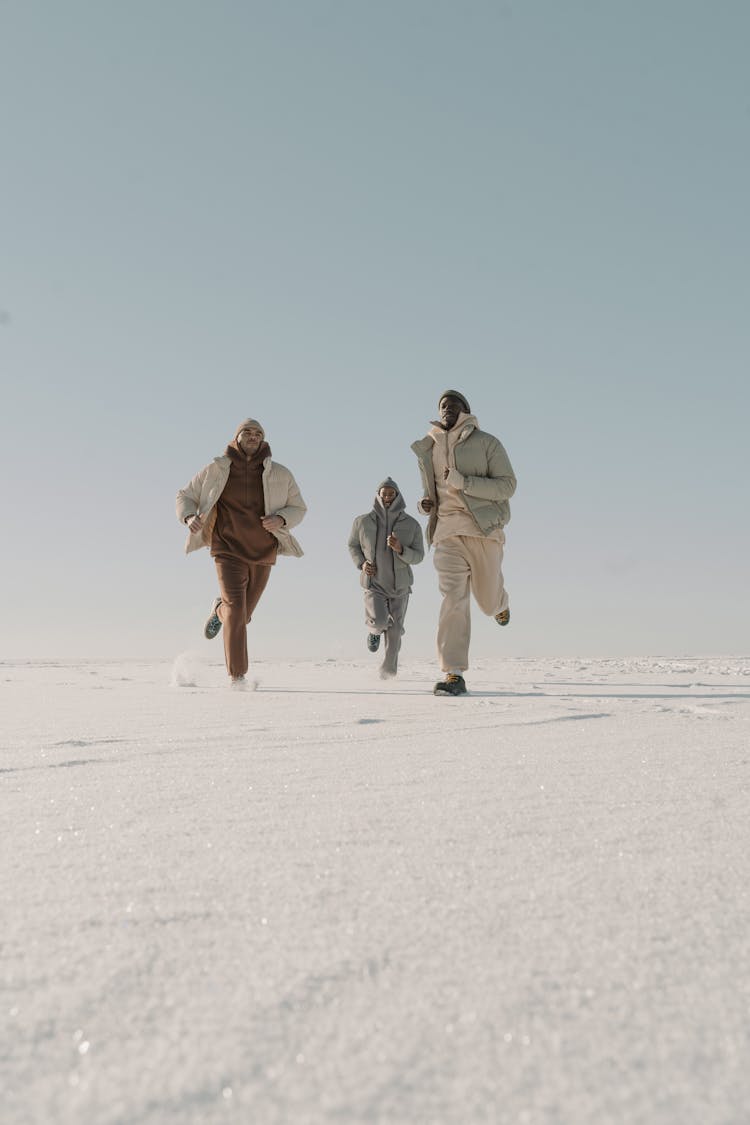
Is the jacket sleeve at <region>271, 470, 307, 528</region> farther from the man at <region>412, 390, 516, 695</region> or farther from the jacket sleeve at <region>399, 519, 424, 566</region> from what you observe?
the jacket sleeve at <region>399, 519, 424, 566</region>

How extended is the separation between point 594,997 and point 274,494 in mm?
6613

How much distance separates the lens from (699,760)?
7.51 feet

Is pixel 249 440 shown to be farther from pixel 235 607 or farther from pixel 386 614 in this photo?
pixel 386 614

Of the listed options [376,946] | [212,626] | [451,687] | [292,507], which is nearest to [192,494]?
[292,507]

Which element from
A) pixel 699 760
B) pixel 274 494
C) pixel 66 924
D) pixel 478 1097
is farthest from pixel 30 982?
pixel 274 494

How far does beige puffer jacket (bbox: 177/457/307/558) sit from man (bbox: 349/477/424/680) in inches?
85.4

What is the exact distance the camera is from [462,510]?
250 inches

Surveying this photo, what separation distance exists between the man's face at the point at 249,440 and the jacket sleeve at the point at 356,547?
2766 millimetres

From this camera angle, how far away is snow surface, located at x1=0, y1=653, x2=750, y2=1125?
2.01ft

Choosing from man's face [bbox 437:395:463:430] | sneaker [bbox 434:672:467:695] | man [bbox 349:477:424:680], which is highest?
man's face [bbox 437:395:463:430]

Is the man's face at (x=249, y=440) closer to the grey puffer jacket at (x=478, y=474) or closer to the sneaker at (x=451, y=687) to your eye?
the grey puffer jacket at (x=478, y=474)

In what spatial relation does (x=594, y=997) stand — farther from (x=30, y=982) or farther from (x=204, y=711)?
(x=204, y=711)

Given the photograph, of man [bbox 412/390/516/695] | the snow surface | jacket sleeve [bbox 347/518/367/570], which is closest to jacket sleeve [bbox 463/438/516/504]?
man [bbox 412/390/516/695]

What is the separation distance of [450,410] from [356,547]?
366 centimetres
